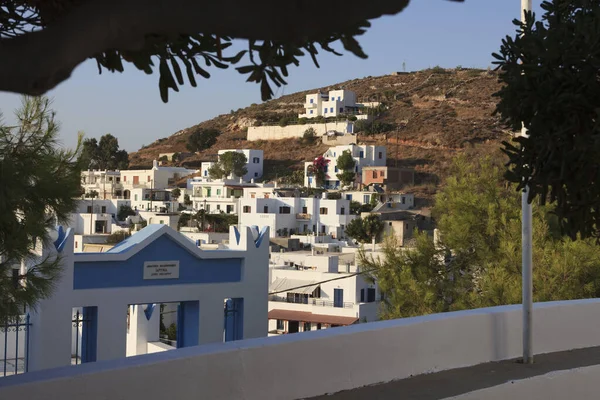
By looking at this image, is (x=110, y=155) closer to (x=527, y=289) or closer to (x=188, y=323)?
(x=188, y=323)

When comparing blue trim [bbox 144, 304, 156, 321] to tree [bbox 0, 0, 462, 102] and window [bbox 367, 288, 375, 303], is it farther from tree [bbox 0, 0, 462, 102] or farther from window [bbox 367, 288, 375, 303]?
window [bbox 367, 288, 375, 303]

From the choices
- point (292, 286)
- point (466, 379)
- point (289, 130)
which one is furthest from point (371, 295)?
point (289, 130)

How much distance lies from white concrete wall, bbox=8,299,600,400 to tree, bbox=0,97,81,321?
1258 mm

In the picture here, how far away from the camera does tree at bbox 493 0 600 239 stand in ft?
11.1

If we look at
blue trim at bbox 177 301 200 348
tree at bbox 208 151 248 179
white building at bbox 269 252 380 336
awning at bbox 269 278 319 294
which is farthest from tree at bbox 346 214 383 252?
blue trim at bbox 177 301 200 348

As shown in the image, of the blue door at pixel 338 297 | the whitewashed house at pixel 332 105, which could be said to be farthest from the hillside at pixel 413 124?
the blue door at pixel 338 297

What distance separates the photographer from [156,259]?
11.6 meters

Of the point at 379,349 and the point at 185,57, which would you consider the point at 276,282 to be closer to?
the point at 379,349

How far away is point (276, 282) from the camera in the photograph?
108ft

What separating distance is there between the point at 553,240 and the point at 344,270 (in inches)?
813

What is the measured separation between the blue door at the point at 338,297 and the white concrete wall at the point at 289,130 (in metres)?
67.3

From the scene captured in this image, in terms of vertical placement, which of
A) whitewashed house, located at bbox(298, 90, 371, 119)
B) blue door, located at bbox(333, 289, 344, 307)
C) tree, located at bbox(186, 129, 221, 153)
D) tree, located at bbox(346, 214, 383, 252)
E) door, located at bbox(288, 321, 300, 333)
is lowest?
door, located at bbox(288, 321, 300, 333)

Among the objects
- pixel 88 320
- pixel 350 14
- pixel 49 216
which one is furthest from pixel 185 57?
pixel 88 320

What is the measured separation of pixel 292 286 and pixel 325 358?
26443mm
